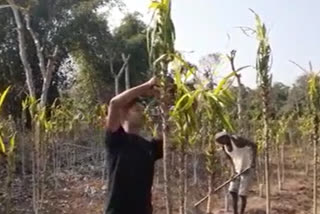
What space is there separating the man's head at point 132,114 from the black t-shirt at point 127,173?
56mm

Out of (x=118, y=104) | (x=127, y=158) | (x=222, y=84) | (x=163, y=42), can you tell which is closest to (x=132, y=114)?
(x=118, y=104)

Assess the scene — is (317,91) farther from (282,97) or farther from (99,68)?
(282,97)

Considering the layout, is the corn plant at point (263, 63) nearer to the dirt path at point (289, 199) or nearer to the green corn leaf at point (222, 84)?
the green corn leaf at point (222, 84)

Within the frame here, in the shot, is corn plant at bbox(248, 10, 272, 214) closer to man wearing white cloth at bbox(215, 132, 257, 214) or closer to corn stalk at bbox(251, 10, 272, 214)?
corn stalk at bbox(251, 10, 272, 214)

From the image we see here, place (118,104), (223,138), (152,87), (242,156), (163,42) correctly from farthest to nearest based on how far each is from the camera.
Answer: (242,156) < (223,138) < (163,42) < (152,87) < (118,104)

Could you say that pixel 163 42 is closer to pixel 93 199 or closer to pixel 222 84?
pixel 222 84

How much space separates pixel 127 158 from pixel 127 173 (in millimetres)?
77

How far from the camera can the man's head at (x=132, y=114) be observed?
3.47 metres

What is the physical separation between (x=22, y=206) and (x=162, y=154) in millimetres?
6924

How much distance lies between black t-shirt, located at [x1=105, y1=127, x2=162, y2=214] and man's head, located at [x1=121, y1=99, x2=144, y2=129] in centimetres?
6

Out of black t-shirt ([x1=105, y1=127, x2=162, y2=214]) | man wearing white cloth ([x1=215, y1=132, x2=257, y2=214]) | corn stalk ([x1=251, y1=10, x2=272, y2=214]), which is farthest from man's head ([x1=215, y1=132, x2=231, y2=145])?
black t-shirt ([x1=105, y1=127, x2=162, y2=214])

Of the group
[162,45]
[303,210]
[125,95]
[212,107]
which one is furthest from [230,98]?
[303,210]

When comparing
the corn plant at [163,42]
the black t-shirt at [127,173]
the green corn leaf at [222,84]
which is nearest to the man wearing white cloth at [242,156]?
the green corn leaf at [222,84]

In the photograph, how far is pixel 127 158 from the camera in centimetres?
347
